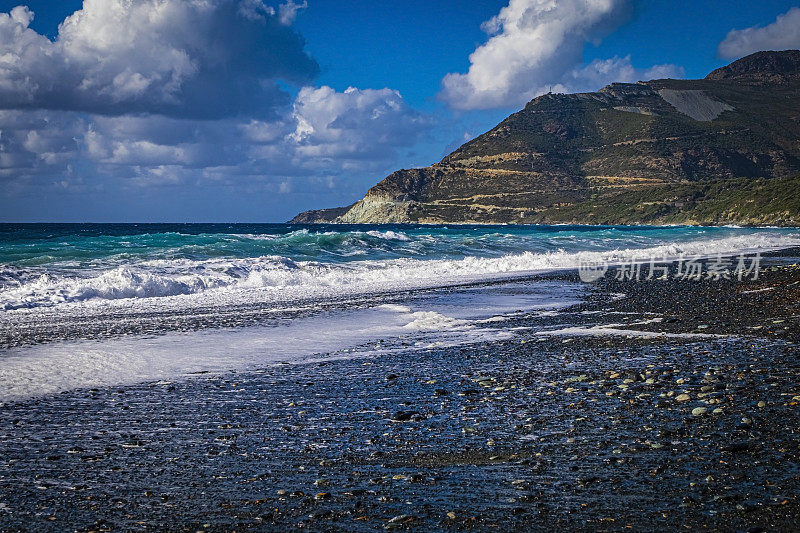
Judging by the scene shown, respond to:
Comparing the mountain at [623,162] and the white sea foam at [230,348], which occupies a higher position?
the mountain at [623,162]

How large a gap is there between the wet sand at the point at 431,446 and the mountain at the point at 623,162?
11695 cm

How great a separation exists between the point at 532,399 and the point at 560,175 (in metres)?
171

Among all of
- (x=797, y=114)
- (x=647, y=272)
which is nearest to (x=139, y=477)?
(x=647, y=272)

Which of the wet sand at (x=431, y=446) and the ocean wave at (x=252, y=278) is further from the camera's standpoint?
the ocean wave at (x=252, y=278)

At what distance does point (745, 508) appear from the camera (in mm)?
3549

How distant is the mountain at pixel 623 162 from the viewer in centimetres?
13825

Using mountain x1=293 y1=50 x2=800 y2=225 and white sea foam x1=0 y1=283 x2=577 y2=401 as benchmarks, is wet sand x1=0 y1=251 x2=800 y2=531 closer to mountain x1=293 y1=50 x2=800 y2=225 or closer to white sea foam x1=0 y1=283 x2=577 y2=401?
white sea foam x1=0 y1=283 x2=577 y2=401

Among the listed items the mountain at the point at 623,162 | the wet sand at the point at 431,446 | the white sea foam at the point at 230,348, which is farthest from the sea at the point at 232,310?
the mountain at the point at 623,162

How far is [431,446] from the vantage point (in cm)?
497

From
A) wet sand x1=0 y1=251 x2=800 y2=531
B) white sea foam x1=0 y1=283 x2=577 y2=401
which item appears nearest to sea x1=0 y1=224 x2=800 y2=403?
white sea foam x1=0 y1=283 x2=577 y2=401

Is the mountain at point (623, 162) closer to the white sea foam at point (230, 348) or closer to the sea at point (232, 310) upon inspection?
the sea at point (232, 310)

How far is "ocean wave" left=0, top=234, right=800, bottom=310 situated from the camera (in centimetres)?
1769

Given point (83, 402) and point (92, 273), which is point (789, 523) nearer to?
point (83, 402)

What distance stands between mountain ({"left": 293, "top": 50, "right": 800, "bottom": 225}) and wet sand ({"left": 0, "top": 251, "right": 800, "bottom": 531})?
117 metres
